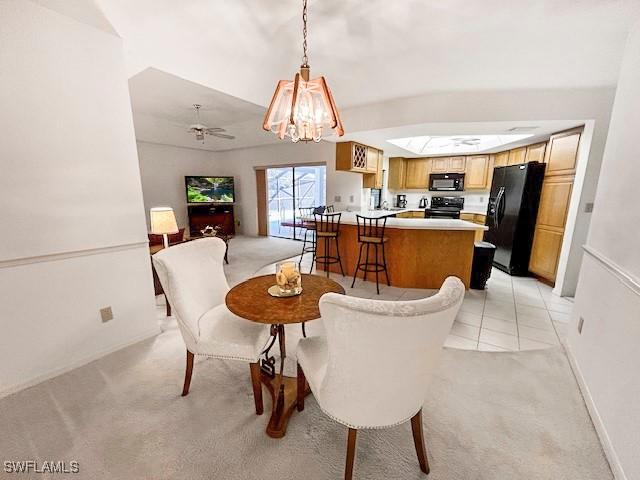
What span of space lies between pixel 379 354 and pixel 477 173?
19.7 ft

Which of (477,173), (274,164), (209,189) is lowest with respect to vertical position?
(209,189)

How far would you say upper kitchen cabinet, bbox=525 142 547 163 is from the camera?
151 inches

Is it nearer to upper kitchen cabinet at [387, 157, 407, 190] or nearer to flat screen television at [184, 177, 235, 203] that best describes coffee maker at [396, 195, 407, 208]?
upper kitchen cabinet at [387, 157, 407, 190]

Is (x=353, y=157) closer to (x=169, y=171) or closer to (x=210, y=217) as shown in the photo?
(x=210, y=217)

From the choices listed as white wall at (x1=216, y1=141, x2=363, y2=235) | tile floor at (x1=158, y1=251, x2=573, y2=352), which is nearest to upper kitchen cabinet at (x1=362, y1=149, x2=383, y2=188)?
white wall at (x1=216, y1=141, x2=363, y2=235)

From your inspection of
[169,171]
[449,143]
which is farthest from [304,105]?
[169,171]

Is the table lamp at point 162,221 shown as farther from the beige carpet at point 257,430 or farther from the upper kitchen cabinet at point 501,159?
the upper kitchen cabinet at point 501,159

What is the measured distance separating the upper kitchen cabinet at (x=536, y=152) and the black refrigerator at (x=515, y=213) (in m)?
0.29

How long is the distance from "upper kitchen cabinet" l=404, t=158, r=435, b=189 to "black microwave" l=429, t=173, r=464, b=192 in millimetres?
160

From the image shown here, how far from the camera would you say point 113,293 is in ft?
6.89

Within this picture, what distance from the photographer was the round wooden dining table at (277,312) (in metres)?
1.29

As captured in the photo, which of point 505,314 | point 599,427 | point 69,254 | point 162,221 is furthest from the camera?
point 505,314

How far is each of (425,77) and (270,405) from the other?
3.38 meters

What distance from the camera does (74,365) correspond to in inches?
75.7
